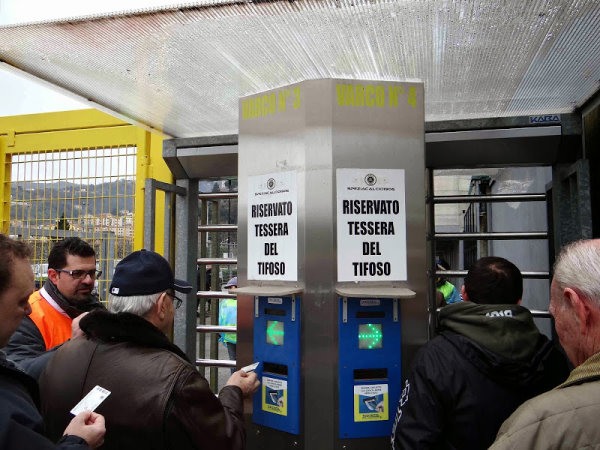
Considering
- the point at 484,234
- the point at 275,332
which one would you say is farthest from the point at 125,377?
the point at 484,234

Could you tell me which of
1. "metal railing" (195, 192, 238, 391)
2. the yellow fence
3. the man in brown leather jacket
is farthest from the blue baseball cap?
the yellow fence

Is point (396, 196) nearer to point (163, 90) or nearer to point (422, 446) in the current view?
point (422, 446)

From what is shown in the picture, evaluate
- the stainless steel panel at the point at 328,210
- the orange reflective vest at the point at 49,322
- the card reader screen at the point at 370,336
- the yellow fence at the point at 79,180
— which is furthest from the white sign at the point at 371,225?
the yellow fence at the point at 79,180

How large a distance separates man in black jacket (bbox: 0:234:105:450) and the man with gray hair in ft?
3.99

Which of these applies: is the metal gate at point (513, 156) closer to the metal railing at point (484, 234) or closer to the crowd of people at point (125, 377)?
the metal railing at point (484, 234)

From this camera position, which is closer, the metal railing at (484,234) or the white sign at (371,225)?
the white sign at (371,225)

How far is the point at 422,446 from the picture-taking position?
6.81 feet

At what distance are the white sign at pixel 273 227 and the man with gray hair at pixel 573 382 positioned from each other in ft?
5.96

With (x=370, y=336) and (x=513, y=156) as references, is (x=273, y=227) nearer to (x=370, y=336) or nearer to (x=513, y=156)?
(x=370, y=336)

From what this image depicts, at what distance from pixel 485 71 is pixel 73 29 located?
2.49 m

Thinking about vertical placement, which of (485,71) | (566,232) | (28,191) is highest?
(485,71)

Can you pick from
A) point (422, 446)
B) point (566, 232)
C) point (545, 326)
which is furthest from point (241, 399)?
point (545, 326)

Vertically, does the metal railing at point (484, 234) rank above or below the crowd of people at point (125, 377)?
above

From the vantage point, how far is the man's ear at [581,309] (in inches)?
53.4
